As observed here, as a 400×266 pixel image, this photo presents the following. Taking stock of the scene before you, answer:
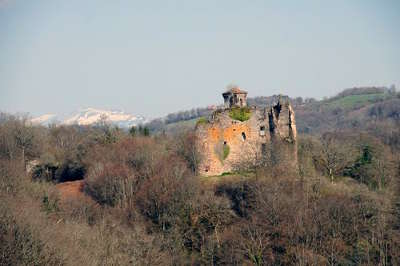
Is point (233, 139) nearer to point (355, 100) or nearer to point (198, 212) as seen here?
point (198, 212)

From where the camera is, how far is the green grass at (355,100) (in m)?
138

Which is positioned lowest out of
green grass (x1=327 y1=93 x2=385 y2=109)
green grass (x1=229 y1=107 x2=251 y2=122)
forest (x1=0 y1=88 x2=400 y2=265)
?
forest (x1=0 y1=88 x2=400 y2=265)

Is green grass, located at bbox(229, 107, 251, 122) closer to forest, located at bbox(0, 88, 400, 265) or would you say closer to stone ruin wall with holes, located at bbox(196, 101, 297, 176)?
stone ruin wall with holes, located at bbox(196, 101, 297, 176)

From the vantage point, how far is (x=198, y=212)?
3269 centimetres

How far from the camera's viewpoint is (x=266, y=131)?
36.6 m

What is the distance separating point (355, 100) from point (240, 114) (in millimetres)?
111995

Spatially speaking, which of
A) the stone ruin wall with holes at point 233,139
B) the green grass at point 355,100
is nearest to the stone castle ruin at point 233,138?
the stone ruin wall with holes at point 233,139

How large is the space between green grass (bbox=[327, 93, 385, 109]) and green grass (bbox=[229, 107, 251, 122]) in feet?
343

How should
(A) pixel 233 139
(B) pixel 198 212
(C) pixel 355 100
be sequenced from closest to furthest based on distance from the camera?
(B) pixel 198 212 < (A) pixel 233 139 < (C) pixel 355 100

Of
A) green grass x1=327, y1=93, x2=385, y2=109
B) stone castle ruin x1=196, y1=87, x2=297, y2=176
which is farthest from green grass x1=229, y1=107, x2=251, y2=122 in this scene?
green grass x1=327, y1=93, x2=385, y2=109

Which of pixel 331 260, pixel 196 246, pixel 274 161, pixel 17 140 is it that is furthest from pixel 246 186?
pixel 17 140

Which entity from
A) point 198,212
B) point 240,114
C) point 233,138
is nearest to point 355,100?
point 240,114

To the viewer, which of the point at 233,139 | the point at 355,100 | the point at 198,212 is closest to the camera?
the point at 198,212

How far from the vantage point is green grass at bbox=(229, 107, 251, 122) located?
120ft
